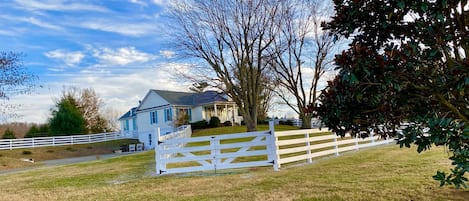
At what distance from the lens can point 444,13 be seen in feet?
9.46

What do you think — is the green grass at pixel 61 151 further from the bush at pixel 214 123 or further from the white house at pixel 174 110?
the bush at pixel 214 123

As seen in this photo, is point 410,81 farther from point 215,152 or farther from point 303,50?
point 303,50

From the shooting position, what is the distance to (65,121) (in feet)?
111

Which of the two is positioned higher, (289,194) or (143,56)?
(143,56)

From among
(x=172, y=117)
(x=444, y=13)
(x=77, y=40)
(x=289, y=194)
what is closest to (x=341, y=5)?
(x=444, y=13)

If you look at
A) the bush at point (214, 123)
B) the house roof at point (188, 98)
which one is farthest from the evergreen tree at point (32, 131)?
the bush at point (214, 123)

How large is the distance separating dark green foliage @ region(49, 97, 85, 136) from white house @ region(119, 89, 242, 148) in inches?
196

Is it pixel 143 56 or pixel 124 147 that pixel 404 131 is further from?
pixel 124 147

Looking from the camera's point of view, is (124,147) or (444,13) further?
(124,147)

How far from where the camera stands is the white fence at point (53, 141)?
26.7 metres

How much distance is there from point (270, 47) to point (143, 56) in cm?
764

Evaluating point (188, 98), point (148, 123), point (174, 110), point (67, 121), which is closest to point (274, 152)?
point (174, 110)

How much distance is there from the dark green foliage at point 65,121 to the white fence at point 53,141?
275 centimetres

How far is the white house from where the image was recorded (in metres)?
34.0
